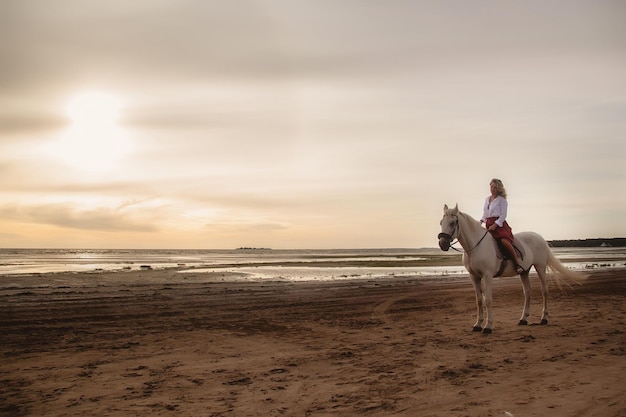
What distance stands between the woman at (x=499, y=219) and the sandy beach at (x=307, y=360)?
1813 millimetres

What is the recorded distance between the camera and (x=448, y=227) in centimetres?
1067

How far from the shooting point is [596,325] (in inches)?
434

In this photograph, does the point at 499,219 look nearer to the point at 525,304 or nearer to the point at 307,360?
the point at 525,304

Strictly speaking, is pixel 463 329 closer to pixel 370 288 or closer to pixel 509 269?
pixel 509 269

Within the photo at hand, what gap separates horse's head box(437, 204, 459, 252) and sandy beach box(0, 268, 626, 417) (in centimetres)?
192

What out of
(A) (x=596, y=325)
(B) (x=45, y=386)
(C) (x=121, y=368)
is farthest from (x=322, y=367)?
(A) (x=596, y=325)

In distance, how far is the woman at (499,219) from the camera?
11352 millimetres

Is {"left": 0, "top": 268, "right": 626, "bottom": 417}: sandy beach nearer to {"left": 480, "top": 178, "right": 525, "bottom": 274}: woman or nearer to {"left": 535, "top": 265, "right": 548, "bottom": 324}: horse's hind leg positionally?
{"left": 535, "top": 265, "right": 548, "bottom": 324}: horse's hind leg

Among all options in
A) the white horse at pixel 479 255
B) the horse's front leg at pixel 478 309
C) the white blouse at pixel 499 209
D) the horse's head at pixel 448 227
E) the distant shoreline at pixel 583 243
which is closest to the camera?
the horse's head at pixel 448 227

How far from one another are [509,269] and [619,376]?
5.06 meters

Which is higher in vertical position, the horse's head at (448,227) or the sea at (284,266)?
the horse's head at (448,227)

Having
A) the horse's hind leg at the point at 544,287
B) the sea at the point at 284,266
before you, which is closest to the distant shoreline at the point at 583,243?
the sea at the point at 284,266

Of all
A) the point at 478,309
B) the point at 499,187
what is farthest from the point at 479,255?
the point at 499,187

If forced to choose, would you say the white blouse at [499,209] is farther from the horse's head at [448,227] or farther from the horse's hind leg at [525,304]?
the horse's hind leg at [525,304]
